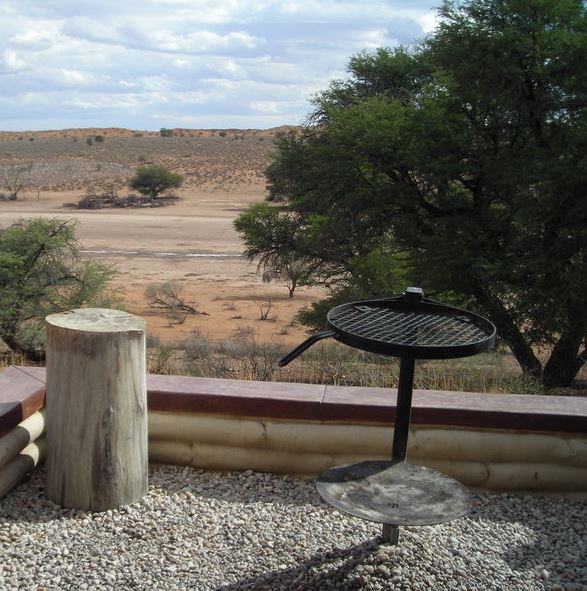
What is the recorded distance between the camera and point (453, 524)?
367 cm

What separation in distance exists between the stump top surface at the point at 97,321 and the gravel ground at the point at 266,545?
0.84 metres

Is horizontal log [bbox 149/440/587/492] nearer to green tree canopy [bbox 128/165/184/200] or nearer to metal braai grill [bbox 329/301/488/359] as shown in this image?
metal braai grill [bbox 329/301/488/359]

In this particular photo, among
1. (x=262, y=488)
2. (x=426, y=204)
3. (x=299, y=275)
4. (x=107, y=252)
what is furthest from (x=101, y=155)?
(x=262, y=488)

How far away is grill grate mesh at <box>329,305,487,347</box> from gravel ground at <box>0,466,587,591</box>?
34.7 inches

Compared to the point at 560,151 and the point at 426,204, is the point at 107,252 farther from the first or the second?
the point at 560,151

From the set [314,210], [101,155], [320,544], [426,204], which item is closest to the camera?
[320,544]

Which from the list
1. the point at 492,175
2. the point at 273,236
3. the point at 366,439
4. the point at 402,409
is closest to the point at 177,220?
the point at 273,236

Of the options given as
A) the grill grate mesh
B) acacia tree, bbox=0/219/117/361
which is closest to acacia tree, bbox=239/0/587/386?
acacia tree, bbox=0/219/117/361

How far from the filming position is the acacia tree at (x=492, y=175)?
11.9 meters

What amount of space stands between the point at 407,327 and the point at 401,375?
0.66ft

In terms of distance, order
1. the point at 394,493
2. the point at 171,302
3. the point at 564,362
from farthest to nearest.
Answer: the point at 171,302 < the point at 564,362 < the point at 394,493

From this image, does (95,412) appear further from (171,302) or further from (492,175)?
(171,302)

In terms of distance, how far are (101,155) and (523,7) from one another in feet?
221

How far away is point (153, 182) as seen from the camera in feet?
171
